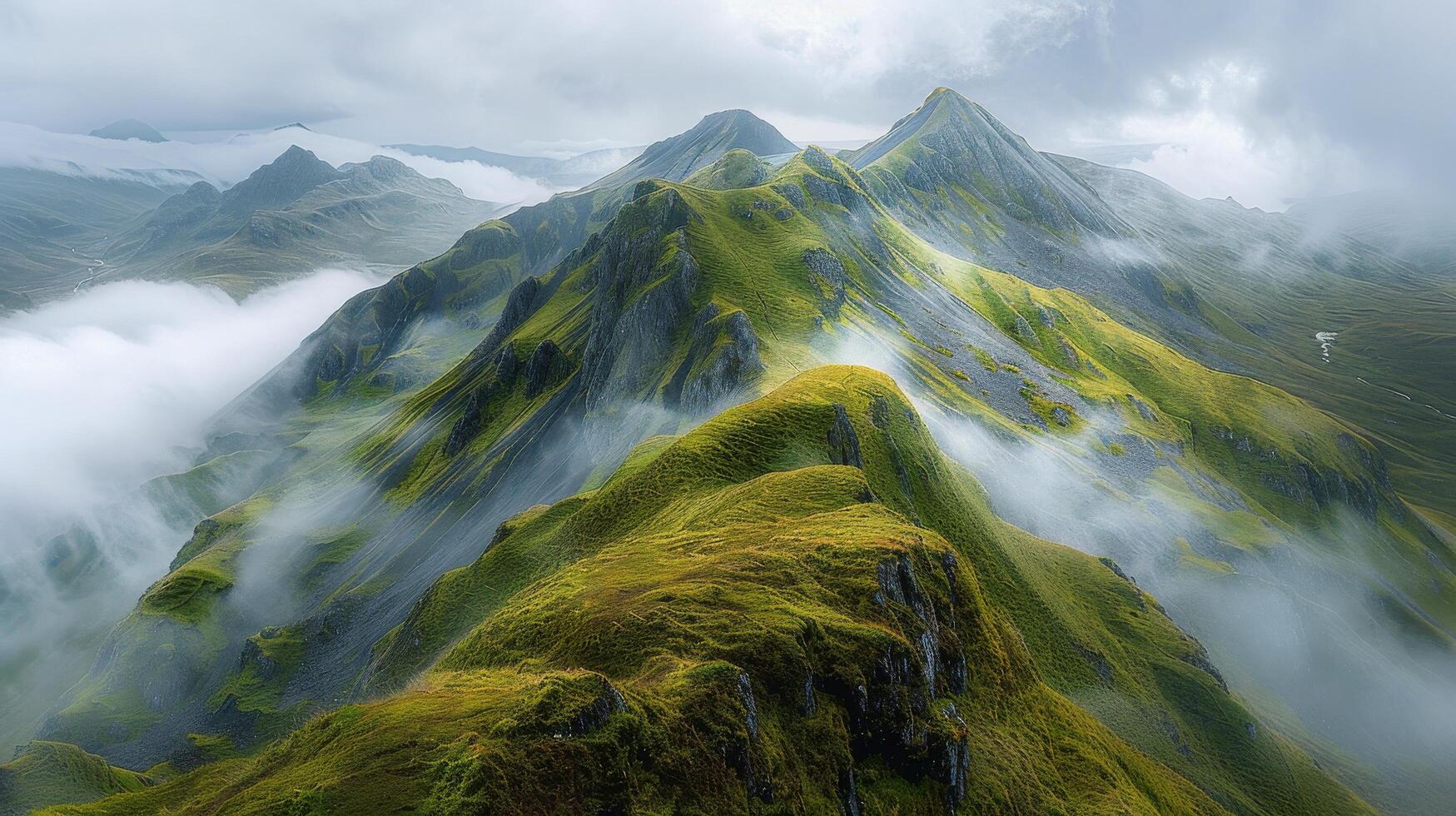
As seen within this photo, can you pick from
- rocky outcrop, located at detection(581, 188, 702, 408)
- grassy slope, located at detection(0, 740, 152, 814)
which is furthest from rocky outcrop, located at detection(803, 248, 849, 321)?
grassy slope, located at detection(0, 740, 152, 814)

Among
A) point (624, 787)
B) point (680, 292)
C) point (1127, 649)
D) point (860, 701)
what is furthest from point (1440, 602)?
point (624, 787)

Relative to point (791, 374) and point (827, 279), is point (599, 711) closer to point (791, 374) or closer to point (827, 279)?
point (791, 374)

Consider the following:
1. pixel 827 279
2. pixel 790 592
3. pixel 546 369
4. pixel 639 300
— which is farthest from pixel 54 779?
pixel 827 279

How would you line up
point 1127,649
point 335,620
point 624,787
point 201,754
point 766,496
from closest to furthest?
point 624,787, point 766,496, point 1127,649, point 201,754, point 335,620

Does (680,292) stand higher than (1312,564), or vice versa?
(680,292)

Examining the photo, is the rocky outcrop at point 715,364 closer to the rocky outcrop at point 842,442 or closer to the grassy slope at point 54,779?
the rocky outcrop at point 842,442

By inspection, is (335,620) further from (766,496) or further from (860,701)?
(860,701)

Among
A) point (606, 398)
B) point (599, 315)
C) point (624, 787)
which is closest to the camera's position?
point (624, 787)
